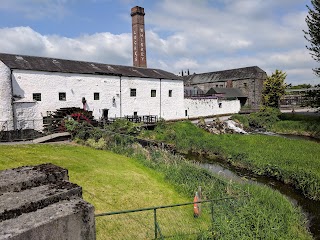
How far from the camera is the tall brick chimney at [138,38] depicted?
3812 centimetres

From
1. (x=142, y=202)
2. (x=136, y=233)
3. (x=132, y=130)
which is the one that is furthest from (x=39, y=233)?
(x=132, y=130)

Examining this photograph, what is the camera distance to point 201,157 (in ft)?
60.0

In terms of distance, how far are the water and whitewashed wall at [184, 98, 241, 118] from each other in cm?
1809

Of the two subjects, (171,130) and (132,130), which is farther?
(171,130)

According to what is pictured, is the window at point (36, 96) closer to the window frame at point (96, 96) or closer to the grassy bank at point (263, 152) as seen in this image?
the window frame at point (96, 96)

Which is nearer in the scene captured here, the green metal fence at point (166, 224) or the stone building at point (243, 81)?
the green metal fence at point (166, 224)

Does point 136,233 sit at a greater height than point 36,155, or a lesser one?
lesser

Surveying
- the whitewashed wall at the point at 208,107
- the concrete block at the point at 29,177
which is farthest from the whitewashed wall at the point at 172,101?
the concrete block at the point at 29,177

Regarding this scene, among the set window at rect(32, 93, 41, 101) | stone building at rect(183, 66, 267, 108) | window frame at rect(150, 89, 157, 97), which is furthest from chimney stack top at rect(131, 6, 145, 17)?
window at rect(32, 93, 41, 101)

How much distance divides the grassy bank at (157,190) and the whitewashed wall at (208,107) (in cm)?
2159

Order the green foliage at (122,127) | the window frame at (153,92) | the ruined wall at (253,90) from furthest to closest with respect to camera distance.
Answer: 1. the ruined wall at (253,90)
2. the window frame at (153,92)
3. the green foliage at (122,127)

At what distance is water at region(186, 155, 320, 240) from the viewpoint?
29.0 feet

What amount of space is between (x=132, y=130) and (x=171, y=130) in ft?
14.1

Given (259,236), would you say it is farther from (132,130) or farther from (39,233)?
(132,130)
